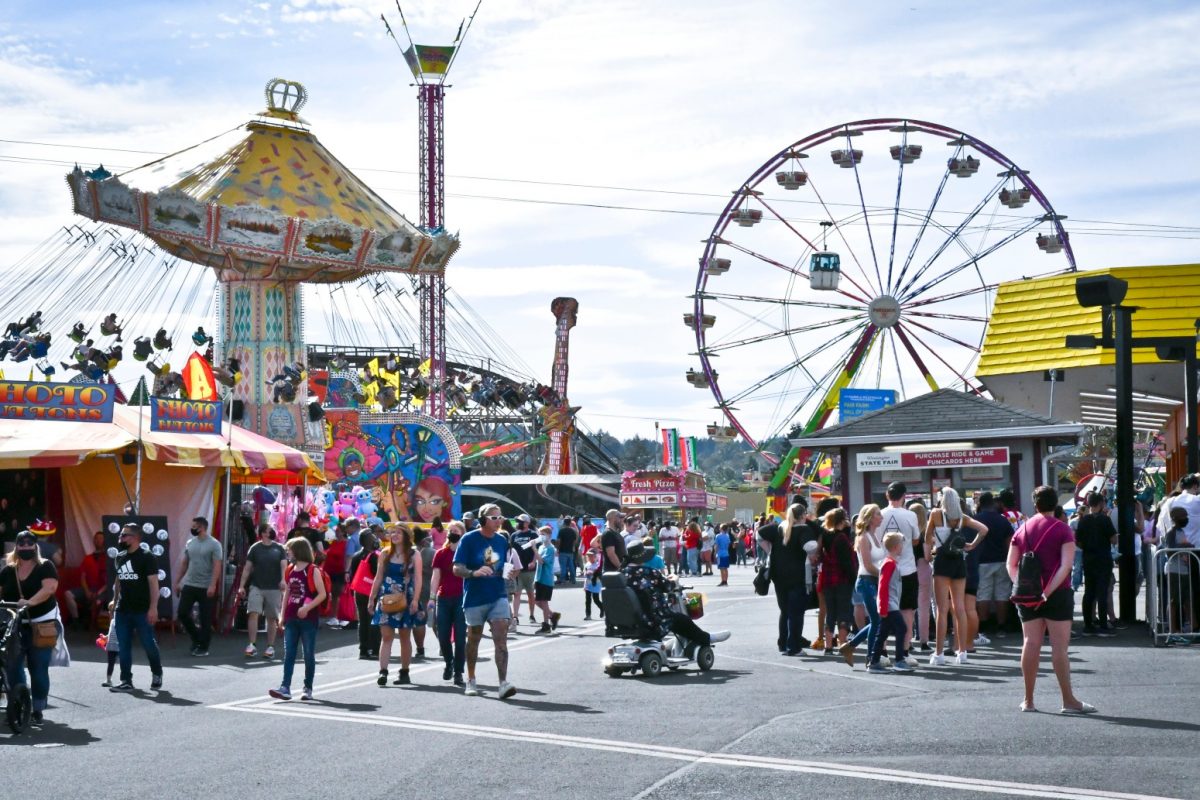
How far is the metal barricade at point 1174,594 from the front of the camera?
1490cm

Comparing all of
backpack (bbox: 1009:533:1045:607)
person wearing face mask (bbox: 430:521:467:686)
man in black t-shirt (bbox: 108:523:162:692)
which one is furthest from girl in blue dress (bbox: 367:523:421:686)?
backpack (bbox: 1009:533:1045:607)

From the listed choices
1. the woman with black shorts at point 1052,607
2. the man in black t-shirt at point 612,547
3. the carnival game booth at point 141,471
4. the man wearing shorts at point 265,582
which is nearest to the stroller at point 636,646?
the man in black t-shirt at point 612,547

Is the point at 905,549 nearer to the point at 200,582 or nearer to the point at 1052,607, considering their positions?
the point at 1052,607

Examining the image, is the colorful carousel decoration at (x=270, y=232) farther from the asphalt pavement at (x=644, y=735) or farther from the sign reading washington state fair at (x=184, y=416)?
the asphalt pavement at (x=644, y=735)

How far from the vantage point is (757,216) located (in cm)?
4112

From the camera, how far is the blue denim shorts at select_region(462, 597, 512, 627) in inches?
490

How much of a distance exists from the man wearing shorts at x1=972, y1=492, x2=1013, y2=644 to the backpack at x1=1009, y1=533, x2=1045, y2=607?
492cm

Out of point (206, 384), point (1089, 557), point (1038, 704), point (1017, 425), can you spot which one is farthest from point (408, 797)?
point (206, 384)

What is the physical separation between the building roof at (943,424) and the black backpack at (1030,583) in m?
10.9

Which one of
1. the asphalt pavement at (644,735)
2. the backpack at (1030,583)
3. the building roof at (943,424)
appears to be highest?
the building roof at (943,424)

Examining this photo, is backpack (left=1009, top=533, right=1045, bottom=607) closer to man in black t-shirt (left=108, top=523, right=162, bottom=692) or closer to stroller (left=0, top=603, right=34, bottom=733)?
stroller (left=0, top=603, right=34, bottom=733)

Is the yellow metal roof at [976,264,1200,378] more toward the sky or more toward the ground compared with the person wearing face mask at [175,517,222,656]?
more toward the sky

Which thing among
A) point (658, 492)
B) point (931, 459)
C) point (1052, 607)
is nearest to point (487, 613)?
point (1052, 607)

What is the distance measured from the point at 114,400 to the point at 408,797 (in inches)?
526
